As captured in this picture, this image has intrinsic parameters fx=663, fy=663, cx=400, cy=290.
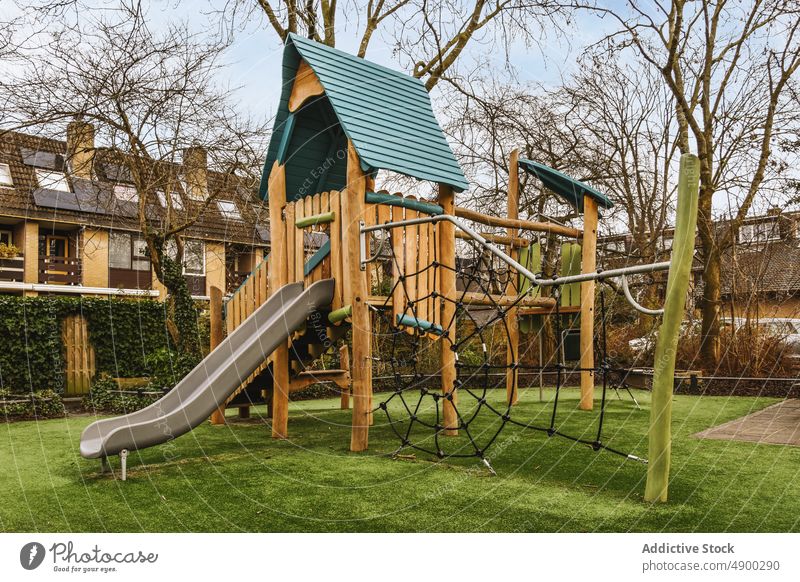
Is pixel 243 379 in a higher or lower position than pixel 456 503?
higher

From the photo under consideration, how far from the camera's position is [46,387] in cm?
1020

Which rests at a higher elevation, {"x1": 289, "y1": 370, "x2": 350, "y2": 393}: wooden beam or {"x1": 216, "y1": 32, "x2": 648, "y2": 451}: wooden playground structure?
{"x1": 216, "y1": 32, "x2": 648, "y2": 451}: wooden playground structure

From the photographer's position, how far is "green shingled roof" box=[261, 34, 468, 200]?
19.3 feet

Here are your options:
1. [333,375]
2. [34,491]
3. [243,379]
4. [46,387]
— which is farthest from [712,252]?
Answer: [46,387]

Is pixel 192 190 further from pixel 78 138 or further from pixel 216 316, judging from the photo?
pixel 216 316

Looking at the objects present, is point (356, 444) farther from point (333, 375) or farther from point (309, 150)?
point (309, 150)

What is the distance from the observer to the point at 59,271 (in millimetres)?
18922

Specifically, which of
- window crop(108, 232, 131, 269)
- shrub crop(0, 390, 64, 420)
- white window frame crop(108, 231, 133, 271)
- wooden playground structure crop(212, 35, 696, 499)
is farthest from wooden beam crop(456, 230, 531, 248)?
window crop(108, 232, 131, 269)

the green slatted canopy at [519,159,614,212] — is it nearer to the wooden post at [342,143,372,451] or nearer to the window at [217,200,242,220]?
the wooden post at [342,143,372,451]

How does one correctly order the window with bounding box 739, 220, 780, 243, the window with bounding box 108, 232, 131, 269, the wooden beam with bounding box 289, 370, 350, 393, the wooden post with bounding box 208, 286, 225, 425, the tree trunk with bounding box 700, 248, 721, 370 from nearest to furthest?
the wooden beam with bounding box 289, 370, 350, 393
the wooden post with bounding box 208, 286, 225, 425
the tree trunk with bounding box 700, 248, 721, 370
the window with bounding box 739, 220, 780, 243
the window with bounding box 108, 232, 131, 269

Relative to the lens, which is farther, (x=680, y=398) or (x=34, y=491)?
(x=680, y=398)

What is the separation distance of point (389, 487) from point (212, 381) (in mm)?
1717

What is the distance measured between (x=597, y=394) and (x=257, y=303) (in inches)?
220

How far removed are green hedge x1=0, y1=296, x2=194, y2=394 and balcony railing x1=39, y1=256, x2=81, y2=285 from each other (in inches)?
302
